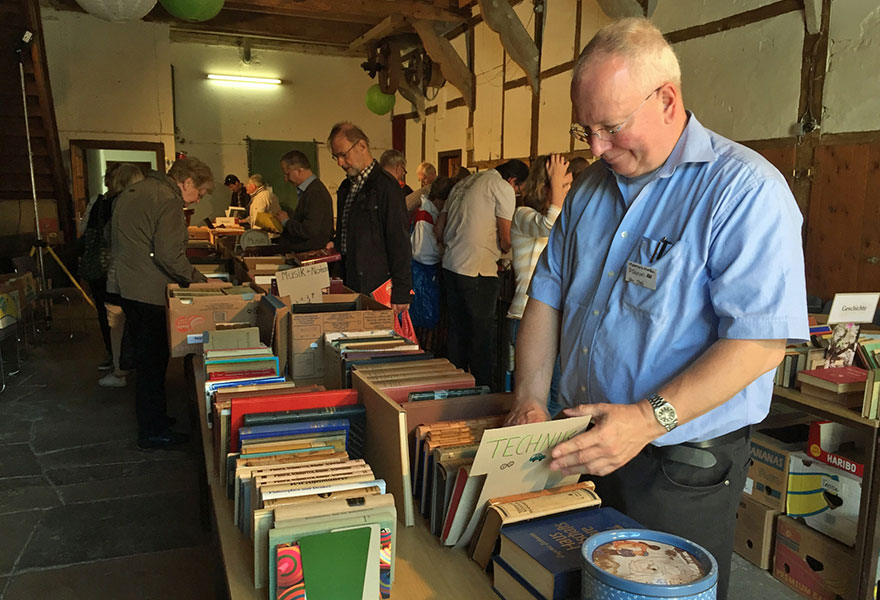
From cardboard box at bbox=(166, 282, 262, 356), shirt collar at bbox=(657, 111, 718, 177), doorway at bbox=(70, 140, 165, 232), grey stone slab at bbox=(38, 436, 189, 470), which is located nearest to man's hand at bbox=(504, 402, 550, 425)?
shirt collar at bbox=(657, 111, 718, 177)

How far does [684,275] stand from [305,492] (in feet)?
2.63

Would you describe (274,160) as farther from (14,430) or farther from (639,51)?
(639,51)

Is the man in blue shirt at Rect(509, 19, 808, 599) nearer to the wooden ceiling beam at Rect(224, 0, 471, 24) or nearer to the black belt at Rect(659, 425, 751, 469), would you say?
the black belt at Rect(659, 425, 751, 469)

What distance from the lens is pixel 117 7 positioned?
439 centimetres

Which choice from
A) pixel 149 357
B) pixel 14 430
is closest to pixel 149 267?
pixel 149 357

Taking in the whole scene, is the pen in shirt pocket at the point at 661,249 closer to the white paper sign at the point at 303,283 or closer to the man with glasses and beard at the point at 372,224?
the white paper sign at the point at 303,283

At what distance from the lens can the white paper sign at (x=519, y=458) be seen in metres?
1.09

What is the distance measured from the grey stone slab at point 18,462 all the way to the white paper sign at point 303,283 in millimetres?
1847

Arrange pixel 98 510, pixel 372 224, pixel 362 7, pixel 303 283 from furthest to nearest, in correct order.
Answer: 1. pixel 362 7
2. pixel 372 224
3. pixel 98 510
4. pixel 303 283

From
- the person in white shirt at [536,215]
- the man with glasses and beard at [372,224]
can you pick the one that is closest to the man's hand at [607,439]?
the person in white shirt at [536,215]

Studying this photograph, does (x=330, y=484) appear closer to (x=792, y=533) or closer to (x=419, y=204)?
(x=792, y=533)

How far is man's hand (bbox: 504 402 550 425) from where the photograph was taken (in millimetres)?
1373

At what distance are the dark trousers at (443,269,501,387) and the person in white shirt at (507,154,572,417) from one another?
862mm

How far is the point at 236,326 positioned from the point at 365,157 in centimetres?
128
